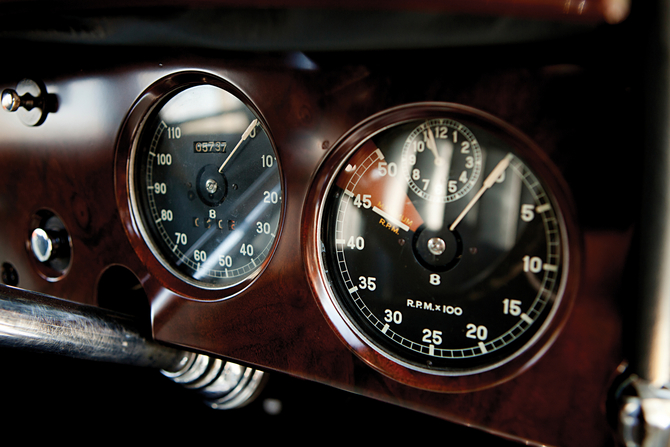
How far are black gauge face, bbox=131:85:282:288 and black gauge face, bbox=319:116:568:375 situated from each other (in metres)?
0.25

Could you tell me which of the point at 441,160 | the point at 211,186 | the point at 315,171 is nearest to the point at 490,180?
the point at 441,160

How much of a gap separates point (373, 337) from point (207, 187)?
678 mm

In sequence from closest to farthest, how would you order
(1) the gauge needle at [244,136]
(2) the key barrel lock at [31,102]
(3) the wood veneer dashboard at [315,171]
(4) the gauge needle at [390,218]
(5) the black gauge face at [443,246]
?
(3) the wood veneer dashboard at [315,171] → (5) the black gauge face at [443,246] → (4) the gauge needle at [390,218] → (1) the gauge needle at [244,136] → (2) the key barrel lock at [31,102]

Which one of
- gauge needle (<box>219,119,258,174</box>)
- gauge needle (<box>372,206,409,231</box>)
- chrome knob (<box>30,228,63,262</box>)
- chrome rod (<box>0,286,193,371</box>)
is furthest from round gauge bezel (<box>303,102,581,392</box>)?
chrome knob (<box>30,228,63,262</box>)

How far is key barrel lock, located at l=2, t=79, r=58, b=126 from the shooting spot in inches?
59.8

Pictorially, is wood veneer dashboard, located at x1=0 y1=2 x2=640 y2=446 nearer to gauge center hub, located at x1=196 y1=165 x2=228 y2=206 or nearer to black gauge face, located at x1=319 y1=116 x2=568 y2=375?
black gauge face, located at x1=319 y1=116 x2=568 y2=375

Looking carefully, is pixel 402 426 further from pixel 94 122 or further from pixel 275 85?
pixel 94 122

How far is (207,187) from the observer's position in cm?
137

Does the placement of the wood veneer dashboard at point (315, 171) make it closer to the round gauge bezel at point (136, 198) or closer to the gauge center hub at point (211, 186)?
the round gauge bezel at point (136, 198)

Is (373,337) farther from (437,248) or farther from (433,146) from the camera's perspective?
(433,146)

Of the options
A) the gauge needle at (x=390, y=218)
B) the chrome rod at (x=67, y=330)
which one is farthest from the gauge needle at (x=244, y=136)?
the chrome rod at (x=67, y=330)

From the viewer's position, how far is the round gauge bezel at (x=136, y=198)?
1.26 meters

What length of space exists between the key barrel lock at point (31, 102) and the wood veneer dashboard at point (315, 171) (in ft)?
0.10

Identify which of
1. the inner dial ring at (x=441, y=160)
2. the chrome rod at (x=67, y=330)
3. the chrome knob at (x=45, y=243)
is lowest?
the chrome rod at (x=67, y=330)
